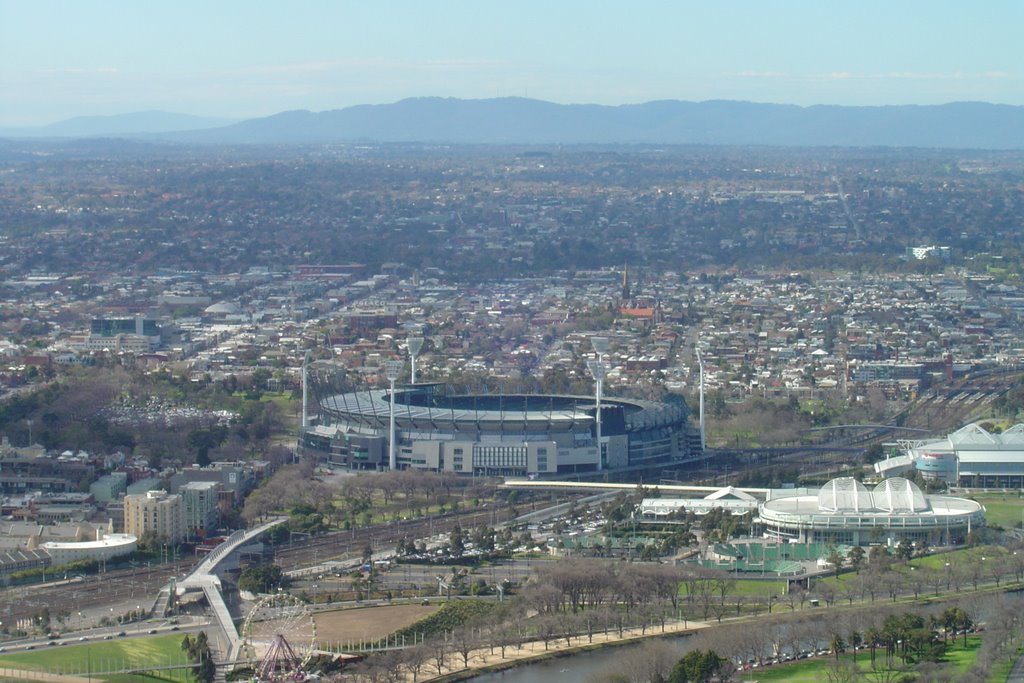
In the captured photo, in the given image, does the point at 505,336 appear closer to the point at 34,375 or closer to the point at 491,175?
the point at 34,375

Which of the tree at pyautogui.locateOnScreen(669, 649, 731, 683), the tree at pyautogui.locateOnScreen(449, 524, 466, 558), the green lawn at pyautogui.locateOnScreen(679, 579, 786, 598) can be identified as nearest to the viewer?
the tree at pyautogui.locateOnScreen(669, 649, 731, 683)

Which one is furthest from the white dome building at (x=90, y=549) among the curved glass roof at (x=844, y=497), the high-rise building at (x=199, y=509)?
the curved glass roof at (x=844, y=497)

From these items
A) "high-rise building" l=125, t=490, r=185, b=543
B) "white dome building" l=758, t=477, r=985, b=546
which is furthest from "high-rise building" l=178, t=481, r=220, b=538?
"white dome building" l=758, t=477, r=985, b=546

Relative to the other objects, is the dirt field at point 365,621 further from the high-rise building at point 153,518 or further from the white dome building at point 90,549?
the high-rise building at point 153,518

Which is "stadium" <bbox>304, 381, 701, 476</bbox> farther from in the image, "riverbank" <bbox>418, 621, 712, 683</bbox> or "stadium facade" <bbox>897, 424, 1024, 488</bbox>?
"riverbank" <bbox>418, 621, 712, 683</bbox>

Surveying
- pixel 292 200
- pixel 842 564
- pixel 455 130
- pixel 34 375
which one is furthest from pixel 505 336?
pixel 455 130

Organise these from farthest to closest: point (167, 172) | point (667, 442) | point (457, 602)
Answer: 1. point (167, 172)
2. point (667, 442)
3. point (457, 602)

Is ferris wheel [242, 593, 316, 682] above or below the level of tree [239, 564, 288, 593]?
above
